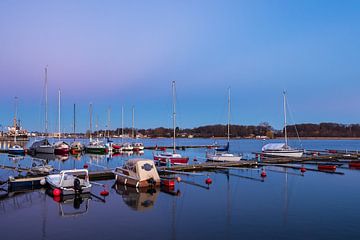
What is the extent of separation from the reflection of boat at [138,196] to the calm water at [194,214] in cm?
7

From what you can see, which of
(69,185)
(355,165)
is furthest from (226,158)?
(69,185)

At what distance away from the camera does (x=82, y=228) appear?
59.3 ft

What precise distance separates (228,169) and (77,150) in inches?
1737

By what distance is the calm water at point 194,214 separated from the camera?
17172mm

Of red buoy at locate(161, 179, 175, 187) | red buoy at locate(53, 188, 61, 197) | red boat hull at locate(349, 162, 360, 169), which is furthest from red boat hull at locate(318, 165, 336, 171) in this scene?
red buoy at locate(53, 188, 61, 197)

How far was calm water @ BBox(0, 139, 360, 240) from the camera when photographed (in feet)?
56.3

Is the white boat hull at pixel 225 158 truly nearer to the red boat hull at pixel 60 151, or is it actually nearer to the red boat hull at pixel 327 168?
the red boat hull at pixel 327 168

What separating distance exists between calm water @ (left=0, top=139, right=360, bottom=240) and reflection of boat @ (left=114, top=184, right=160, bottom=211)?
68 mm

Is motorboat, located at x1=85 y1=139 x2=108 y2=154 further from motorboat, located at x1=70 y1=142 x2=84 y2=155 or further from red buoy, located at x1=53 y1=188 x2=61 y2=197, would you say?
red buoy, located at x1=53 y1=188 x2=61 y2=197

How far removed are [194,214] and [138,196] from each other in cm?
686

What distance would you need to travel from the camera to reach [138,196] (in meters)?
26.5

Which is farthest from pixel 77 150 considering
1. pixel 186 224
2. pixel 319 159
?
pixel 186 224

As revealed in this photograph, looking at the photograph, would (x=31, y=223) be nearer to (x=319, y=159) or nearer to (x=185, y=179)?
(x=185, y=179)

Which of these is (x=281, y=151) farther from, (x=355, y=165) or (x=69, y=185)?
(x=69, y=185)
